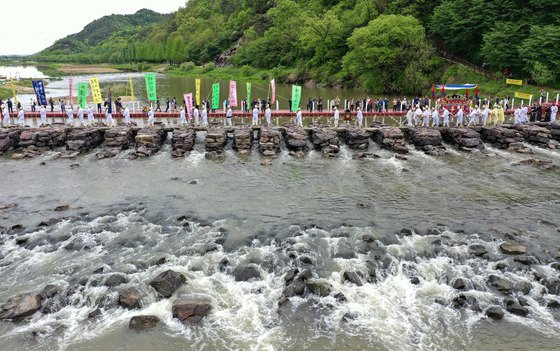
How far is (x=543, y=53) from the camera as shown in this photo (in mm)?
46250

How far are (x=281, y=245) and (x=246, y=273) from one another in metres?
2.57

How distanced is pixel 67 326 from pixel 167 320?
3.13 meters

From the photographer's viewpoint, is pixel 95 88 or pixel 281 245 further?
pixel 95 88

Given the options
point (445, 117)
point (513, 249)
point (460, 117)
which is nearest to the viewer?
point (513, 249)

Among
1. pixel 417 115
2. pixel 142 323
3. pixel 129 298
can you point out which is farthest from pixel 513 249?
pixel 417 115

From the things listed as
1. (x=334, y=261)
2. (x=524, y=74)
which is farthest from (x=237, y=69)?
(x=334, y=261)

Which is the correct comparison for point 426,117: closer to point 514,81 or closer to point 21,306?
point 514,81

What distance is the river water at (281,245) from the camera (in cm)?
1269

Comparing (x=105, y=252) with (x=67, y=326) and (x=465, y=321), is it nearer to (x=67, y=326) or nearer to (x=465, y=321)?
(x=67, y=326)

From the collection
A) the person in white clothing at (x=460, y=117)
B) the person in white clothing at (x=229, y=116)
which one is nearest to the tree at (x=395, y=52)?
the person in white clothing at (x=460, y=117)

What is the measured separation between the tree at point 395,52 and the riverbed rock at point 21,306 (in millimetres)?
51666

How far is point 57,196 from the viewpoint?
23062 millimetres

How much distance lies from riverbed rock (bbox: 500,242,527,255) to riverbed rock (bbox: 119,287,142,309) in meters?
14.4

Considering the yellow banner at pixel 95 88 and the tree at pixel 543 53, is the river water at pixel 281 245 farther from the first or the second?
the tree at pixel 543 53
